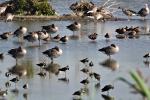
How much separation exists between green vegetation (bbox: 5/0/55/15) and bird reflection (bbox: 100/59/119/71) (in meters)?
12.7

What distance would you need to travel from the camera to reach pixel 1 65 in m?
15.7

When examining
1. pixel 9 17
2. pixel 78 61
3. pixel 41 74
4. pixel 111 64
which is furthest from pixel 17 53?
pixel 9 17

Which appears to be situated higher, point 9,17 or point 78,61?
point 78,61

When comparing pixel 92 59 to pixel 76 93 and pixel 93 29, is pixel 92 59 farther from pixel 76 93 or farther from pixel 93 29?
pixel 93 29

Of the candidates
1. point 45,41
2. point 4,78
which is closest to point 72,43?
point 45,41

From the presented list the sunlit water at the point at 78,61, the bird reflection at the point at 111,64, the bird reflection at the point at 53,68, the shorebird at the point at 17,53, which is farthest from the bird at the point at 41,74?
the shorebird at the point at 17,53

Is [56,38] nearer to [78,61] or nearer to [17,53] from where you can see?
[17,53]

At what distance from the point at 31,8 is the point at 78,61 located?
523 inches

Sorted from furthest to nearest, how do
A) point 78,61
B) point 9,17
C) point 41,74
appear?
point 9,17 < point 78,61 < point 41,74

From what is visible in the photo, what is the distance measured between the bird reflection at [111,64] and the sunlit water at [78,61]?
12 centimetres

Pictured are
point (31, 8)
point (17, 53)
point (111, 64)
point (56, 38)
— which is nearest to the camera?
point (111, 64)

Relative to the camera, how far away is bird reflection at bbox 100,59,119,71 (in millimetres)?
15102

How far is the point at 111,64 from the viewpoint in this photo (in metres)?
15.6

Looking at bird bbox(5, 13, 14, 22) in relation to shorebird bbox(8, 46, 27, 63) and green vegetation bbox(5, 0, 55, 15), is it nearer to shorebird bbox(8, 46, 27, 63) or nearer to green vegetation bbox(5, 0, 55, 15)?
green vegetation bbox(5, 0, 55, 15)
